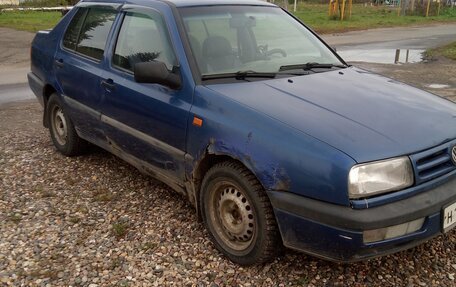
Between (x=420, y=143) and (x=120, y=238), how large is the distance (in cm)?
220

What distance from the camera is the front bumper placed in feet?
8.27

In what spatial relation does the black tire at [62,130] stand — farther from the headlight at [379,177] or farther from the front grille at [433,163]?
the front grille at [433,163]

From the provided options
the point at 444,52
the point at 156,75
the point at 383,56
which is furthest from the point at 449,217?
the point at 444,52

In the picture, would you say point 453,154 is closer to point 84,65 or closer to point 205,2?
point 205,2

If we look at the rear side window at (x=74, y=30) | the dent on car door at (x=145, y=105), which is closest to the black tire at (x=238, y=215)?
the dent on car door at (x=145, y=105)

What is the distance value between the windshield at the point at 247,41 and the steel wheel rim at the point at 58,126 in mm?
2190

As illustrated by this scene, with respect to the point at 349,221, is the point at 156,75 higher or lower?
higher

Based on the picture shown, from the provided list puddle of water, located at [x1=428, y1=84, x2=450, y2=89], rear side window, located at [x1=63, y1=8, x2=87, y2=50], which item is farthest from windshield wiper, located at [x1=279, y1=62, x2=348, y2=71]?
puddle of water, located at [x1=428, y1=84, x2=450, y2=89]

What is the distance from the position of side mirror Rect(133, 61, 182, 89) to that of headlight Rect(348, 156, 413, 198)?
4.79ft

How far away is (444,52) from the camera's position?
14.6 m

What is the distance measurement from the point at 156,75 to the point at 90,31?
1646 millimetres

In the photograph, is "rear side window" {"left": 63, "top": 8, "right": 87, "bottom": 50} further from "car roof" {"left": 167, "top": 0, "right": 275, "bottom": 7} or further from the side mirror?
the side mirror

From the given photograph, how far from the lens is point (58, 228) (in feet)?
12.0

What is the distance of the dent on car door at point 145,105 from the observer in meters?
3.42
